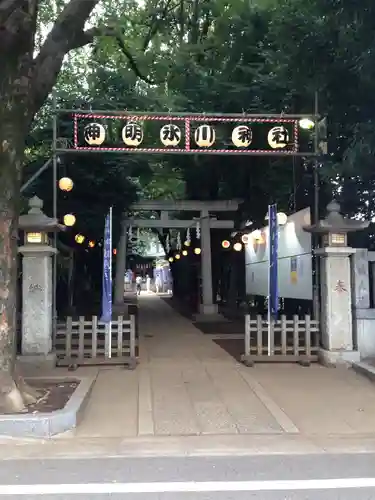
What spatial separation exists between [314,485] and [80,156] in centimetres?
1395

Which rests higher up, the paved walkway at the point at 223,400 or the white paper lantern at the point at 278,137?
the white paper lantern at the point at 278,137

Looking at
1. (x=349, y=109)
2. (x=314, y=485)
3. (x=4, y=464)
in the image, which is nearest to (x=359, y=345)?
(x=349, y=109)

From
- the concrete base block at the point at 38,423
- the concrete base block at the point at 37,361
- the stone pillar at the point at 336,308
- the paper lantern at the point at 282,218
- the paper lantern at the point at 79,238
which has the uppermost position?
the paper lantern at the point at 282,218

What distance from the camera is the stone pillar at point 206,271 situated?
22.3 m

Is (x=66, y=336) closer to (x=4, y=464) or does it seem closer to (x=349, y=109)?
(x=4, y=464)

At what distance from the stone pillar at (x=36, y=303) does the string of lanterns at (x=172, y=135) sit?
2.68 meters

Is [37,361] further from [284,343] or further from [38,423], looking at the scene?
[284,343]

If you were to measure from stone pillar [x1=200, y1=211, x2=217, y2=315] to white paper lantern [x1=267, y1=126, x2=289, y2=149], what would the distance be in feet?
32.2

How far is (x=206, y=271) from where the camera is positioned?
75.2 ft

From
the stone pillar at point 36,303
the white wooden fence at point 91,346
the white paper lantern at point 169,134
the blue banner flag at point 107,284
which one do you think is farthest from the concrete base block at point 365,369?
the white paper lantern at point 169,134

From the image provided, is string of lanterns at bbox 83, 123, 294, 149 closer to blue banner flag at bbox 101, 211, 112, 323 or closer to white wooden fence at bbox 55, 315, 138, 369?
blue banner flag at bbox 101, 211, 112, 323

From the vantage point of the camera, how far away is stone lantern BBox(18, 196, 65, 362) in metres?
10.9

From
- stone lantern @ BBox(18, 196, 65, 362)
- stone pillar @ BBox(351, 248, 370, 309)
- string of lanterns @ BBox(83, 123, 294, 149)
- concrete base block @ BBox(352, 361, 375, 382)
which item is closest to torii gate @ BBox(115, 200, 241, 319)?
string of lanterns @ BBox(83, 123, 294, 149)

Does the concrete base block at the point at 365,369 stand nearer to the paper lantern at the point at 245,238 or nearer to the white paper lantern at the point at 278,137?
the white paper lantern at the point at 278,137
